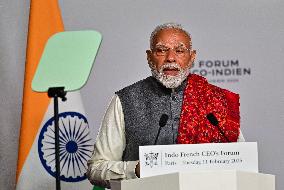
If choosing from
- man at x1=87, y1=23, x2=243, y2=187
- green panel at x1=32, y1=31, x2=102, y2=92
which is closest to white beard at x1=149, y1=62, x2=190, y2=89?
man at x1=87, y1=23, x2=243, y2=187

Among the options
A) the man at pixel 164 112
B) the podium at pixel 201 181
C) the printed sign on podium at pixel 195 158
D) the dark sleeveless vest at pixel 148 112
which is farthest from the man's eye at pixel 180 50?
the podium at pixel 201 181

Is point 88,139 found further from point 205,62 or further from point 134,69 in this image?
point 205,62

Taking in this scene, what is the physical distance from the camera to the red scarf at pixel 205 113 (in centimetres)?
Answer: 294

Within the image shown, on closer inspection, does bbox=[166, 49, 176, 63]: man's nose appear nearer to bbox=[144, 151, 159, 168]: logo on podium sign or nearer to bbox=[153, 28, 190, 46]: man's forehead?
bbox=[153, 28, 190, 46]: man's forehead

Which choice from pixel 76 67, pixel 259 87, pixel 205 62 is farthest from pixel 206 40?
pixel 76 67

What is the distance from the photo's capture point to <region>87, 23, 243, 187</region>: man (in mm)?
2936

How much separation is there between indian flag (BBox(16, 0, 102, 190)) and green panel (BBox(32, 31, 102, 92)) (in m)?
1.19

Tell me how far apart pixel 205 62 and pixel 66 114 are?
0.88 meters

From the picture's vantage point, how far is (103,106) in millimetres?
3695

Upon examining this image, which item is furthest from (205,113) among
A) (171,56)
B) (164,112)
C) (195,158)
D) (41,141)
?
(41,141)

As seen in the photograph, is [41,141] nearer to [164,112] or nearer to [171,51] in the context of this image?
[164,112]

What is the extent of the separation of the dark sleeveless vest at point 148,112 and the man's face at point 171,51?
0.15 m

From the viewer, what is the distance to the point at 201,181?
2.00 m

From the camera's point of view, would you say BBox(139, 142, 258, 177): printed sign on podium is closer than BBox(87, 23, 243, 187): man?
Yes
